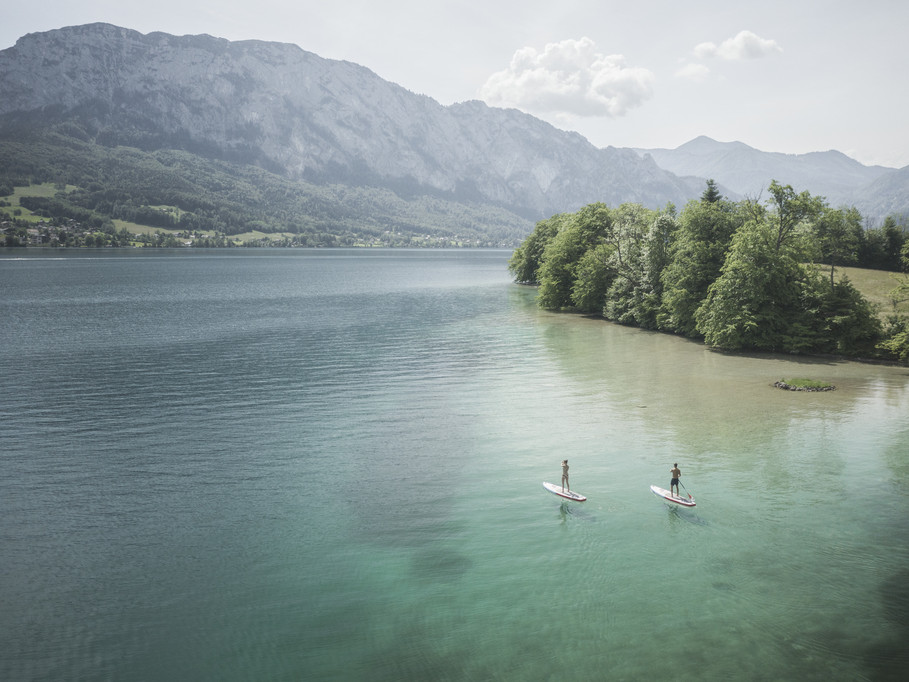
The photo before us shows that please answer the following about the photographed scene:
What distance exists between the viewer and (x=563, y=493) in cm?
2983

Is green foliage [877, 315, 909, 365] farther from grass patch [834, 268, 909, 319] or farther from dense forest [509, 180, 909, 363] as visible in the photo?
grass patch [834, 268, 909, 319]

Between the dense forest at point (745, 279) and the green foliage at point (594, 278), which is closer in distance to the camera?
the dense forest at point (745, 279)

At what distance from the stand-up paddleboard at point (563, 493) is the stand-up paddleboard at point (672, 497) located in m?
4.03

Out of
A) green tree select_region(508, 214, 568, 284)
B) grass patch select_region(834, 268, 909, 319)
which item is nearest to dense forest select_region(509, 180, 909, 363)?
grass patch select_region(834, 268, 909, 319)

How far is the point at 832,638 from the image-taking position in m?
19.4

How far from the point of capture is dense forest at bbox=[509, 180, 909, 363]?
2682 inches

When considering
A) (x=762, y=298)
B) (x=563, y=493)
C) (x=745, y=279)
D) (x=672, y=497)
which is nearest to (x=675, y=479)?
(x=672, y=497)

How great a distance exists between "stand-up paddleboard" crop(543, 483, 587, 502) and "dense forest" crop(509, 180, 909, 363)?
49515 millimetres

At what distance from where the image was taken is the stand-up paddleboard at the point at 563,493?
96.5 feet

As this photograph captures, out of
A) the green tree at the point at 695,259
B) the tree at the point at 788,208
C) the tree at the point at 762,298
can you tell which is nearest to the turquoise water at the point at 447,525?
the tree at the point at 762,298

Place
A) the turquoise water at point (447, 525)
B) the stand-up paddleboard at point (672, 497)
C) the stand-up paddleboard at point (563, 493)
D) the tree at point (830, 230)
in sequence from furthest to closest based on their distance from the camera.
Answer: the tree at point (830, 230) → the stand-up paddleboard at point (563, 493) → the stand-up paddleboard at point (672, 497) → the turquoise water at point (447, 525)

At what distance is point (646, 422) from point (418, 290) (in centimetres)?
11944

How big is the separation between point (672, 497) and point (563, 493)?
18.0ft

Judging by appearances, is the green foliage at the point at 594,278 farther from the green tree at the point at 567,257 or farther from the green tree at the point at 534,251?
the green tree at the point at 534,251
